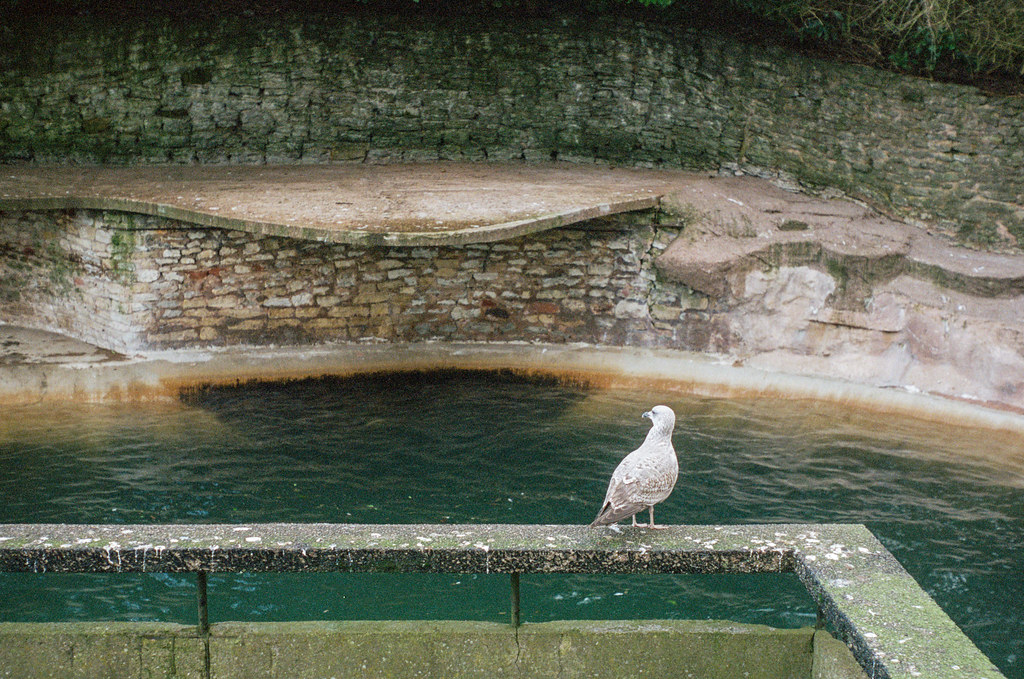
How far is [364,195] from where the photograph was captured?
991 cm

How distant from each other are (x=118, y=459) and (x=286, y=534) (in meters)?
4.60

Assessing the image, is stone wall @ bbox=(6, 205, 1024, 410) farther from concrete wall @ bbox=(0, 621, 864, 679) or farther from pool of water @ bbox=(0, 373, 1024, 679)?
concrete wall @ bbox=(0, 621, 864, 679)

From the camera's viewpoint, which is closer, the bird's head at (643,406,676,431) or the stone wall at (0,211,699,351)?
the bird's head at (643,406,676,431)

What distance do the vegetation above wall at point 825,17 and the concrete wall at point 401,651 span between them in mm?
8872

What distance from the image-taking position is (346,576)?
6.01 m

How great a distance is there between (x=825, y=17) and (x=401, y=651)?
10.1m

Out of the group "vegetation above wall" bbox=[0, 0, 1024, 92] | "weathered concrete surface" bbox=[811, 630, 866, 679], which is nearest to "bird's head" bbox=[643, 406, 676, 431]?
"weathered concrete surface" bbox=[811, 630, 866, 679]

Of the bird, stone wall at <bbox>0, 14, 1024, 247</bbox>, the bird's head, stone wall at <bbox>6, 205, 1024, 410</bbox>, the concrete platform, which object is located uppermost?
stone wall at <bbox>0, 14, 1024, 247</bbox>

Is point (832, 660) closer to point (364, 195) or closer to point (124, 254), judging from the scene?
point (364, 195)

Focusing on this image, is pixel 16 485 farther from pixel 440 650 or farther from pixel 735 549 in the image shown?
pixel 735 549

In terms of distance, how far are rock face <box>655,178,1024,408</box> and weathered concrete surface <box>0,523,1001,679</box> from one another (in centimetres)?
608

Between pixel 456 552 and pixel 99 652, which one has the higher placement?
pixel 456 552

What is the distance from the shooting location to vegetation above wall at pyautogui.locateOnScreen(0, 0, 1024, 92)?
10.5 m

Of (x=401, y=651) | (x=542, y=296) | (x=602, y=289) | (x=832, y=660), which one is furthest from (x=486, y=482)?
(x=832, y=660)
